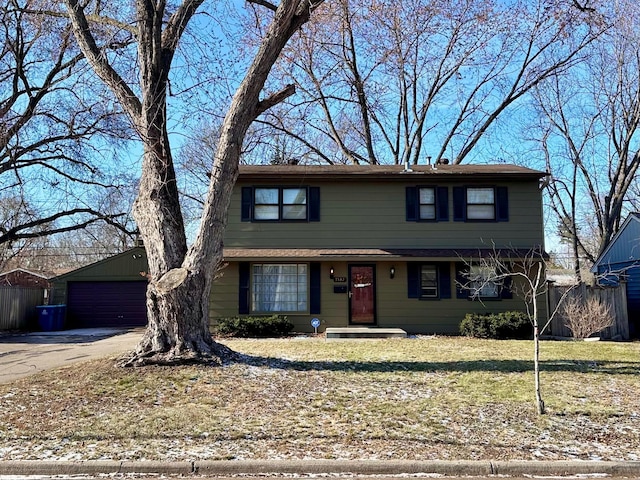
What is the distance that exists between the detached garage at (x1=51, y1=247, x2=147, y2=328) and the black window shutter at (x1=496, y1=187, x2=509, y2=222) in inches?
614

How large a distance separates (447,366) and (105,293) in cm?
1804

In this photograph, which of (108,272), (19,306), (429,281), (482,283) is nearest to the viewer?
(482,283)

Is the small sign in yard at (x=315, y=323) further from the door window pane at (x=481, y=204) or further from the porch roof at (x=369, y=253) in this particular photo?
the door window pane at (x=481, y=204)

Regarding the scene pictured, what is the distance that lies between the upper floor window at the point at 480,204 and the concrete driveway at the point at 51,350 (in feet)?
35.6

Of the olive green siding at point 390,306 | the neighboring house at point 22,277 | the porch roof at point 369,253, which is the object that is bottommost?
the olive green siding at point 390,306

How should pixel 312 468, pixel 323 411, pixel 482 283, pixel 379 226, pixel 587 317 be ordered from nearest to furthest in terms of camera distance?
pixel 312 468, pixel 323 411, pixel 587 317, pixel 482 283, pixel 379 226

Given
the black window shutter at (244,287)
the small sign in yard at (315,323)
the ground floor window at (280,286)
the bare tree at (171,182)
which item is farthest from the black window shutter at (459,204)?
the bare tree at (171,182)

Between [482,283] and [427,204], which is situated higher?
[427,204]

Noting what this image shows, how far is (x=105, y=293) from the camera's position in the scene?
2259cm

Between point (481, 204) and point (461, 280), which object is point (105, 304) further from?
point (481, 204)

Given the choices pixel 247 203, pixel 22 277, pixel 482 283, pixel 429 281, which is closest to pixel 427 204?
pixel 429 281

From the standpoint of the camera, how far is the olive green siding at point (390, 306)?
621 inches

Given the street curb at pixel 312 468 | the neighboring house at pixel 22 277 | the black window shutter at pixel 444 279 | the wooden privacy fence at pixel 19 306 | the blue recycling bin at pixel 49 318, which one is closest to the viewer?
the street curb at pixel 312 468

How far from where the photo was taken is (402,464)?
4.83 meters
